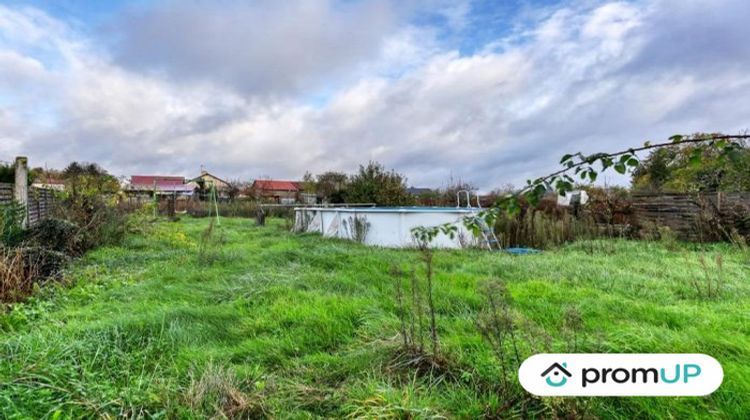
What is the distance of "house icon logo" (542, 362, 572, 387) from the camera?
4.81ft

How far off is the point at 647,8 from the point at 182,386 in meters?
3.52

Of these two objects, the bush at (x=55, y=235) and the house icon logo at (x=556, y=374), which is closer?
the house icon logo at (x=556, y=374)

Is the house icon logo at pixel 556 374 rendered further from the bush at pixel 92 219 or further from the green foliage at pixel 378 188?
the green foliage at pixel 378 188

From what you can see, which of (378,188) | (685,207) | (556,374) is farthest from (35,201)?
(685,207)

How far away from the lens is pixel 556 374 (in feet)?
4.83

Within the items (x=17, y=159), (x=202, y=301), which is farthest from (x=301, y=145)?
(x=202, y=301)

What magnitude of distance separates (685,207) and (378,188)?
9825 mm

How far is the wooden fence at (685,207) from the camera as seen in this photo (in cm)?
884

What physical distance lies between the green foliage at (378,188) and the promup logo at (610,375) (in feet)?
45.3

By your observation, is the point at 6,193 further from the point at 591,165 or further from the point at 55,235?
the point at 591,165

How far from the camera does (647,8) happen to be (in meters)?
2.20

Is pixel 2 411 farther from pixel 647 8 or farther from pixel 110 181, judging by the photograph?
pixel 110 181

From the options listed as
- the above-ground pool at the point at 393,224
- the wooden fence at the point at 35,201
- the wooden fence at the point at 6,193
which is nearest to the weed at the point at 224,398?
the above-ground pool at the point at 393,224

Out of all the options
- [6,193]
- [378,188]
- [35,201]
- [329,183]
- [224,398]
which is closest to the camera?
[224,398]
